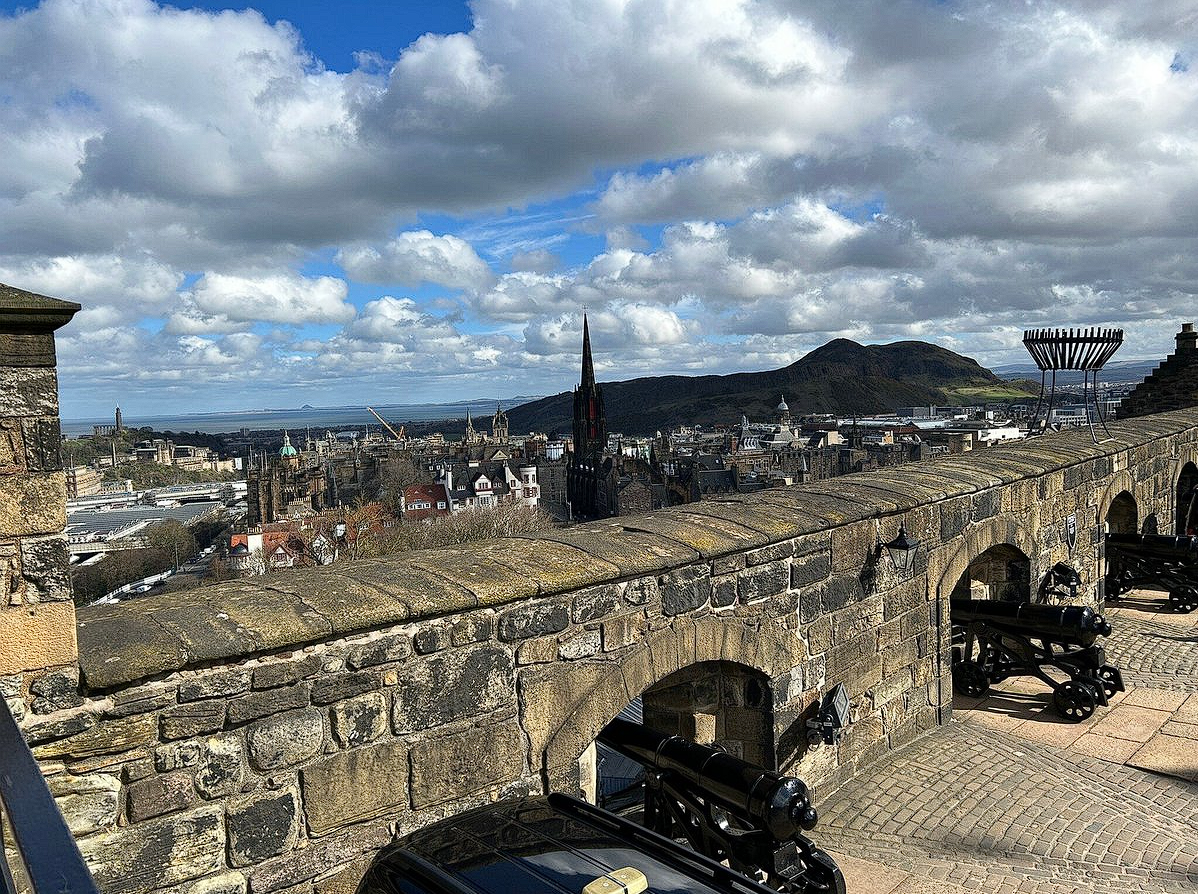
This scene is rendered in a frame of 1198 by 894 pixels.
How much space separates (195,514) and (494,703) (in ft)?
185

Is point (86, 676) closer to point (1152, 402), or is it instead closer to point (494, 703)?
point (494, 703)

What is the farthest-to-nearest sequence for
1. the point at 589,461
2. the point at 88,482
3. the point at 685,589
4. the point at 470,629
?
the point at 589,461
the point at 88,482
the point at 685,589
the point at 470,629

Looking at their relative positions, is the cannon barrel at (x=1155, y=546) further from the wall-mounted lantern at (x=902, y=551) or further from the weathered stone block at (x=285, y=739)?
the weathered stone block at (x=285, y=739)

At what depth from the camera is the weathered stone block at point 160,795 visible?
2588 millimetres

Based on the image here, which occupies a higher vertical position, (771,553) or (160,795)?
(771,553)

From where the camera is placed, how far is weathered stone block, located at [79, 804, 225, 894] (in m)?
2.54

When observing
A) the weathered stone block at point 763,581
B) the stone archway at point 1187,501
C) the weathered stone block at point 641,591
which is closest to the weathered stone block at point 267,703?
the weathered stone block at point 641,591

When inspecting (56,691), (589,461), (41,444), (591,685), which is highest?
(41,444)

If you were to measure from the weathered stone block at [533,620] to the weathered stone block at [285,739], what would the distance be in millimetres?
771

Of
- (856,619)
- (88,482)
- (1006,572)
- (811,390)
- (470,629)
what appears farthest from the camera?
(811,390)

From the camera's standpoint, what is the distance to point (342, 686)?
9.89ft

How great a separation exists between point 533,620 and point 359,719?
773 mm

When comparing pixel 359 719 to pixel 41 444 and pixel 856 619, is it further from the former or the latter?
pixel 856 619

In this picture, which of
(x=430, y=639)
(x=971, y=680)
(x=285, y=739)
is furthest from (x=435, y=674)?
(x=971, y=680)
